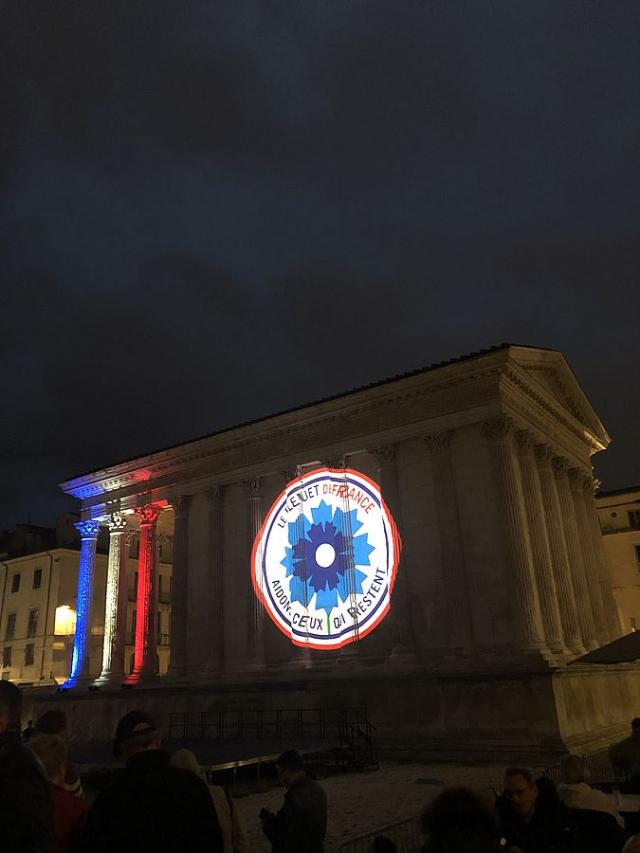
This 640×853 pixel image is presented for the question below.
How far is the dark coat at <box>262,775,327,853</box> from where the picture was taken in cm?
603

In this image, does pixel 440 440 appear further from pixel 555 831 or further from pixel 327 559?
pixel 555 831

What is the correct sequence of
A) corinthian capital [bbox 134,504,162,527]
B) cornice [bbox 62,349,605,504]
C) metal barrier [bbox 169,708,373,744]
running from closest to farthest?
metal barrier [bbox 169,708,373,744]
cornice [bbox 62,349,605,504]
corinthian capital [bbox 134,504,162,527]

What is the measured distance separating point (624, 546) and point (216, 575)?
26.1 metres

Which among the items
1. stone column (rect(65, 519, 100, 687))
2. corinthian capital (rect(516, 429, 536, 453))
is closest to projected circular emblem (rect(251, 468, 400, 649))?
corinthian capital (rect(516, 429, 536, 453))

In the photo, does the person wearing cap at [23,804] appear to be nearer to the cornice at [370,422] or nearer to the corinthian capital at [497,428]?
the corinthian capital at [497,428]

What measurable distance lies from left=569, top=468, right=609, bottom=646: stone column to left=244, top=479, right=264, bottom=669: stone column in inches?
514

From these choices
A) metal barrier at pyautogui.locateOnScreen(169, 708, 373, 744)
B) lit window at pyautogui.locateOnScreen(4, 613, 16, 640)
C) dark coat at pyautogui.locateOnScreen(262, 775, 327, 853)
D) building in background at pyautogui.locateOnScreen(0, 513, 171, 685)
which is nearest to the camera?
dark coat at pyautogui.locateOnScreen(262, 775, 327, 853)

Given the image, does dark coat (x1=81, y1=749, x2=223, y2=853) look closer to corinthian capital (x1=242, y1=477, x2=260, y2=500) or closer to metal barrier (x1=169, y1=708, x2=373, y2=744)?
metal barrier (x1=169, y1=708, x2=373, y2=744)

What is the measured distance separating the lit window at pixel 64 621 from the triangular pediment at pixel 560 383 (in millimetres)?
33242

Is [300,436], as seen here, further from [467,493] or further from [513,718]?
[513,718]

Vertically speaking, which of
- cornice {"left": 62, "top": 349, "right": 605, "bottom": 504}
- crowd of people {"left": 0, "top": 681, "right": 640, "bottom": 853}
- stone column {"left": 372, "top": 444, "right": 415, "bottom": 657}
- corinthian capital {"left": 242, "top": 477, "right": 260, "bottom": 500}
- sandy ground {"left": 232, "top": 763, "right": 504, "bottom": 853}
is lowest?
sandy ground {"left": 232, "top": 763, "right": 504, "bottom": 853}

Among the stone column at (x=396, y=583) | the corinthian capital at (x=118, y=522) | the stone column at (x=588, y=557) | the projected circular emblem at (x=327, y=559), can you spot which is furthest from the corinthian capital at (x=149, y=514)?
the stone column at (x=588, y=557)

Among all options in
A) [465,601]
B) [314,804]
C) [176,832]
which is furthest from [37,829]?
[465,601]

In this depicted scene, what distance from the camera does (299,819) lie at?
6.05 meters
